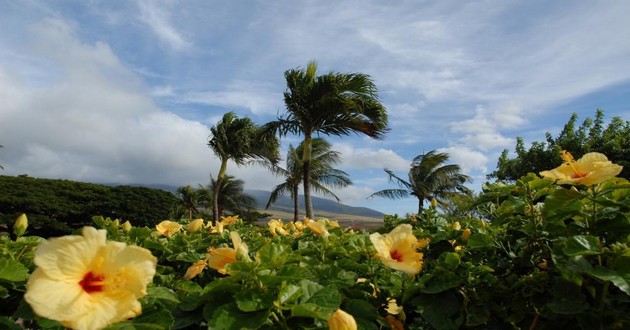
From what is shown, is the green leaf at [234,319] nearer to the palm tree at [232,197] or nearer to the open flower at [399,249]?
the open flower at [399,249]

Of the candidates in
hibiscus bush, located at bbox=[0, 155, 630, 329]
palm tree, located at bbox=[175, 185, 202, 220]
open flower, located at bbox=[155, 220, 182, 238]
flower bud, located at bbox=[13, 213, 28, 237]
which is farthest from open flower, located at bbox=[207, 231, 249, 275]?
palm tree, located at bbox=[175, 185, 202, 220]

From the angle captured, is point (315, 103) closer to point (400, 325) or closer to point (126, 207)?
point (126, 207)

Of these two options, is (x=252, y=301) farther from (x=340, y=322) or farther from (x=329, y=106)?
(x=329, y=106)

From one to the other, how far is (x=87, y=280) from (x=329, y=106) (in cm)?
1167

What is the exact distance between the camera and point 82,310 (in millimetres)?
795

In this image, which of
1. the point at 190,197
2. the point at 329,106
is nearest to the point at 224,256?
the point at 329,106

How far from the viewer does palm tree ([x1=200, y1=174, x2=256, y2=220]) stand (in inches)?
967

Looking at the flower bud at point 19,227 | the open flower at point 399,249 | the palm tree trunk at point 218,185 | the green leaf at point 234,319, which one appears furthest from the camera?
the palm tree trunk at point 218,185

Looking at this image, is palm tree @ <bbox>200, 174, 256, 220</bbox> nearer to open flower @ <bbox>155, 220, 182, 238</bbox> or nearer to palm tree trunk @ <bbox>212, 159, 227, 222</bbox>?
palm tree trunk @ <bbox>212, 159, 227, 222</bbox>

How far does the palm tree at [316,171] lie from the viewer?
19.7 metres

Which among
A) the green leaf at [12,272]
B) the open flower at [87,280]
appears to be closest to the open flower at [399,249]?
the open flower at [87,280]

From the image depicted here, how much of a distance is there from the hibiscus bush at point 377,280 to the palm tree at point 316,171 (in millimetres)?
17783

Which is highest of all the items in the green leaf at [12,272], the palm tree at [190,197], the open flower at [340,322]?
the palm tree at [190,197]

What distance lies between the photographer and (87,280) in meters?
0.86
